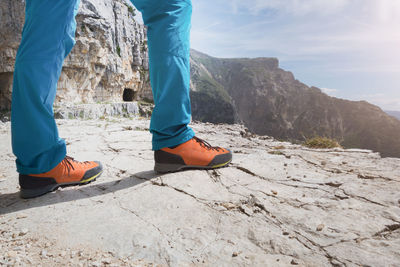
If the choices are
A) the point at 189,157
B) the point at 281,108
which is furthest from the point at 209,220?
the point at 281,108

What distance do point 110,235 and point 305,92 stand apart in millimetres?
72290

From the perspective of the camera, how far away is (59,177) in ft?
3.39

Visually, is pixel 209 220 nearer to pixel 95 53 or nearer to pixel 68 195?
pixel 68 195

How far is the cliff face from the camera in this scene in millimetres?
10445

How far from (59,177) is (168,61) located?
0.75 meters

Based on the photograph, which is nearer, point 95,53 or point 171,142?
point 171,142

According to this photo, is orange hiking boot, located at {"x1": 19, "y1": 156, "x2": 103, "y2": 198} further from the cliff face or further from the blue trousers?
the cliff face

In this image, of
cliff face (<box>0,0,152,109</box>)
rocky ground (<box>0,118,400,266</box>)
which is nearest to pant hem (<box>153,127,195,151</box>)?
rocky ground (<box>0,118,400,266</box>)

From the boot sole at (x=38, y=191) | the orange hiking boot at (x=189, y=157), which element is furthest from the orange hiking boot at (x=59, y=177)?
the orange hiking boot at (x=189, y=157)

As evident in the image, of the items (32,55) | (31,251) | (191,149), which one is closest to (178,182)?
(191,149)

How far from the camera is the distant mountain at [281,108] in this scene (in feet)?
168

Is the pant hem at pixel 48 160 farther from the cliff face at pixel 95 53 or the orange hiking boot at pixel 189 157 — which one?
the cliff face at pixel 95 53

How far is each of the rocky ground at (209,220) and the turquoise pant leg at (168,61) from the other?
0.29 m

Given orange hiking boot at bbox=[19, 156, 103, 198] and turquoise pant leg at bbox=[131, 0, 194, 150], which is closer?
orange hiking boot at bbox=[19, 156, 103, 198]
